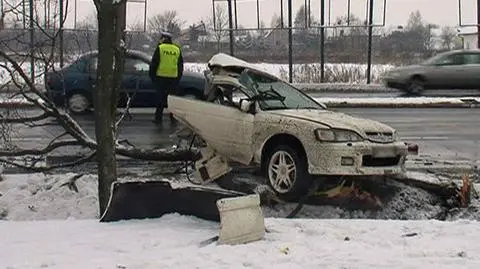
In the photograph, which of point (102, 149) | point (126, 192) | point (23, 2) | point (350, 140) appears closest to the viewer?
point (126, 192)

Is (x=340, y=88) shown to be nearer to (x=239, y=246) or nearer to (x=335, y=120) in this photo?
(x=335, y=120)

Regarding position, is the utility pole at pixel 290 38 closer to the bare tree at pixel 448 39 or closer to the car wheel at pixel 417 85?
the car wheel at pixel 417 85

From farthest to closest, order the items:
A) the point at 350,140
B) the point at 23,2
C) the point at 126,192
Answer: the point at 23,2
the point at 350,140
the point at 126,192

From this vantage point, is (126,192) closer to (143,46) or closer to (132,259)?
(132,259)

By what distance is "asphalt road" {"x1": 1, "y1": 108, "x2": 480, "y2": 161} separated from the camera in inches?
489

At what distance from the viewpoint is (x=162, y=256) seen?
4.77 meters

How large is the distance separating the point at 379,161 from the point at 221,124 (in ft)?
6.63

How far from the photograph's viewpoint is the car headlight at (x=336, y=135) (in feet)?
25.7

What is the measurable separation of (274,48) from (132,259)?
2804cm

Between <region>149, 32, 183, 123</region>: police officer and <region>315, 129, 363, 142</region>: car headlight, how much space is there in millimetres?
7470

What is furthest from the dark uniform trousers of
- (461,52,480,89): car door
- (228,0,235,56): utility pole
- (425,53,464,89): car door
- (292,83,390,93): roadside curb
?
(461,52,480,89): car door

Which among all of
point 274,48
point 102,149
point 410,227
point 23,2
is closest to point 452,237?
point 410,227

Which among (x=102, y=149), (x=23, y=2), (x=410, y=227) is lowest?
(x=410, y=227)

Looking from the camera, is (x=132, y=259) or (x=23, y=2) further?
(x=23, y=2)
